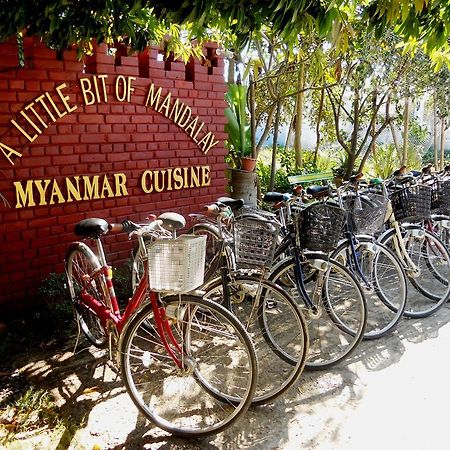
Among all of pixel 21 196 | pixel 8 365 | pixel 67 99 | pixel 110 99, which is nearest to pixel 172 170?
pixel 110 99

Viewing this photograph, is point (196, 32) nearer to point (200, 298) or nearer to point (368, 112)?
point (200, 298)

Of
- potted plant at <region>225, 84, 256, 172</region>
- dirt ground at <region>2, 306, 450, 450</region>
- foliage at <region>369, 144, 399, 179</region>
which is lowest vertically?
dirt ground at <region>2, 306, 450, 450</region>

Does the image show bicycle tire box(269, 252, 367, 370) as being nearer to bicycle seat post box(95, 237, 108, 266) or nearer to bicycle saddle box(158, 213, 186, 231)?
bicycle saddle box(158, 213, 186, 231)

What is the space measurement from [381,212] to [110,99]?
2596mm

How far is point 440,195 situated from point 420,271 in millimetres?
794

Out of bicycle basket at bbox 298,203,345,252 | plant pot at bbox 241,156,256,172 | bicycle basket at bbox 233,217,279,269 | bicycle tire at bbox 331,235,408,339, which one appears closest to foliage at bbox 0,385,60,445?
bicycle basket at bbox 233,217,279,269

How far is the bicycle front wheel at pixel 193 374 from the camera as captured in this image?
2.43 meters

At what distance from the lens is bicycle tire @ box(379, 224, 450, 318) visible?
395 centimetres

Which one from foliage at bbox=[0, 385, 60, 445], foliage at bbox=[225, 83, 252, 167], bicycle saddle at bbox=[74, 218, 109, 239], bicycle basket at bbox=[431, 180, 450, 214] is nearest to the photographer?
foliage at bbox=[0, 385, 60, 445]

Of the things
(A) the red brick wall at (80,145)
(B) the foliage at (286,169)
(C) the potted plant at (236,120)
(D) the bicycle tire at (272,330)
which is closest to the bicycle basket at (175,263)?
(D) the bicycle tire at (272,330)

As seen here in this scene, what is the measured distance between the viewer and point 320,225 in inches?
119

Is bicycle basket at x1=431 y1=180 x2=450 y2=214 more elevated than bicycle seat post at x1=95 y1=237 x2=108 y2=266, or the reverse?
bicycle basket at x1=431 y1=180 x2=450 y2=214

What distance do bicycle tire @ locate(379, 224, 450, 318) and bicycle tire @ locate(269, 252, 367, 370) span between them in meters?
0.60

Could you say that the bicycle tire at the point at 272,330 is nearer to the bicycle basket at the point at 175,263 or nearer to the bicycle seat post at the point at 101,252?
the bicycle basket at the point at 175,263
